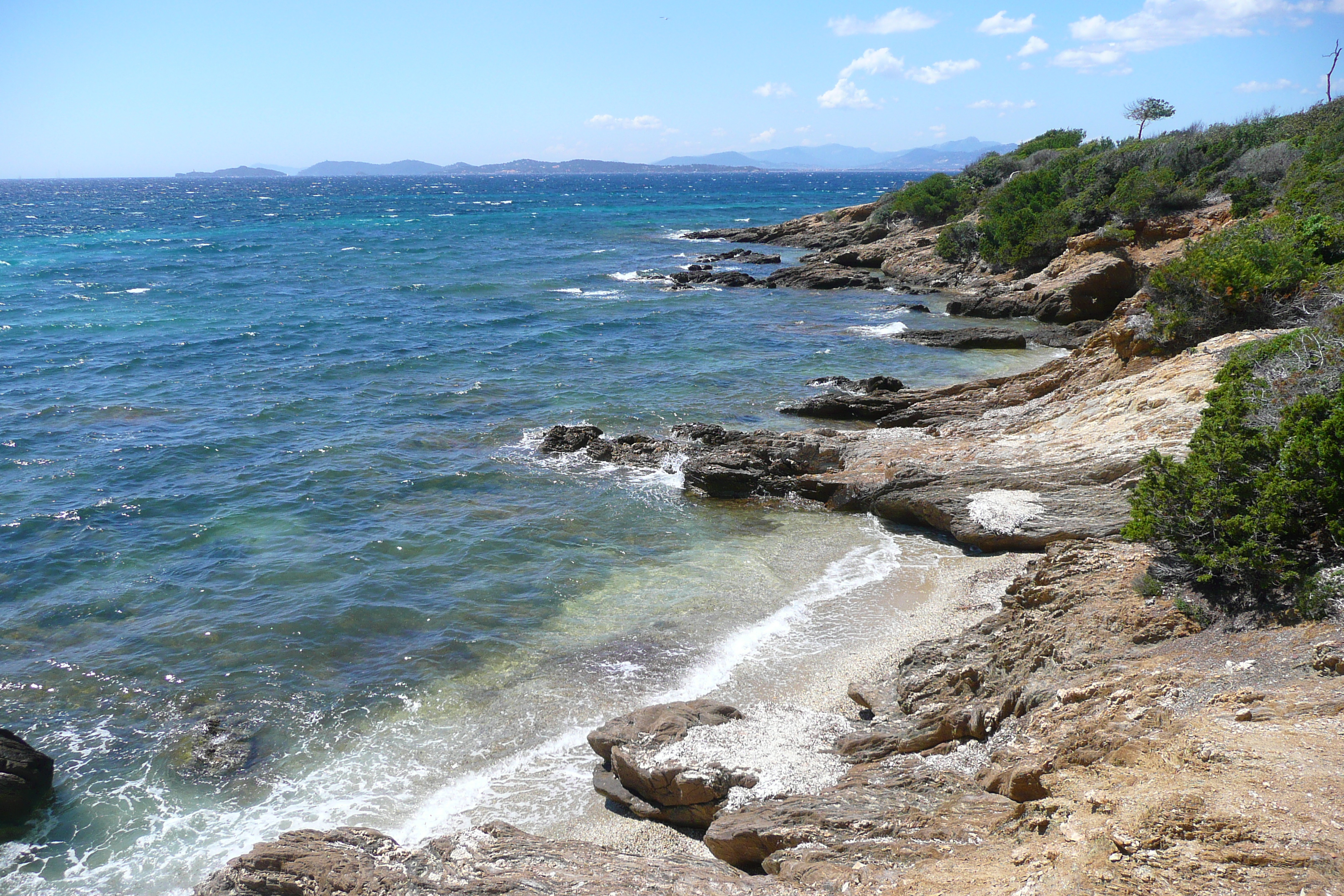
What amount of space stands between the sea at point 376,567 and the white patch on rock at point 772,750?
4.30 feet

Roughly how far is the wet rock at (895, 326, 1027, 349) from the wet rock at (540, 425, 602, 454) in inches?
568

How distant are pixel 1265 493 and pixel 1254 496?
42cm

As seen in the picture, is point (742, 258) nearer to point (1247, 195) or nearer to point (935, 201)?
point (935, 201)

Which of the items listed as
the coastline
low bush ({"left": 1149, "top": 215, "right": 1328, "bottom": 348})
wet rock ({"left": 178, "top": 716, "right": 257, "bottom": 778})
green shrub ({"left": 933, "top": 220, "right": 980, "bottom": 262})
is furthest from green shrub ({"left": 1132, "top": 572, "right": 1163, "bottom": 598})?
green shrub ({"left": 933, "top": 220, "right": 980, "bottom": 262})

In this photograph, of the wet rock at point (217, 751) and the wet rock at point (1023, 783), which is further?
the wet rock at point (217, 751)

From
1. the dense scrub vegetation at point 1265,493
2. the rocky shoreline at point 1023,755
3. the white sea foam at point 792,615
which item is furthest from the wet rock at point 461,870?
the dense scrub vegetation at point 1265,493

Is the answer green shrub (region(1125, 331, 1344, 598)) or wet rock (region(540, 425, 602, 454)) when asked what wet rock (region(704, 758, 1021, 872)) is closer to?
green shrub (region(1125, 331, 1344, 598))

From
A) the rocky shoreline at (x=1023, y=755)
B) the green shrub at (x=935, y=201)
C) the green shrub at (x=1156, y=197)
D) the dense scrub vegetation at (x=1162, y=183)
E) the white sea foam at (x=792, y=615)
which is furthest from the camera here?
the green shrub at (x=935, y=201)

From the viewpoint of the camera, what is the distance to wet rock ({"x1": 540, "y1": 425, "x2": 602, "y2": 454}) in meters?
20.2

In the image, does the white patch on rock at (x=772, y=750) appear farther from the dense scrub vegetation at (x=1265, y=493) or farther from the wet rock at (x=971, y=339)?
the wet rock at (x=971, y=339)

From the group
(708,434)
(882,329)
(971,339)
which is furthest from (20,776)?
(882,329)

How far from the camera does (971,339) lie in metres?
28.3

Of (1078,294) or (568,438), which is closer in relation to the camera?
(568,438)

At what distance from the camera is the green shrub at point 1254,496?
23.9 feet
